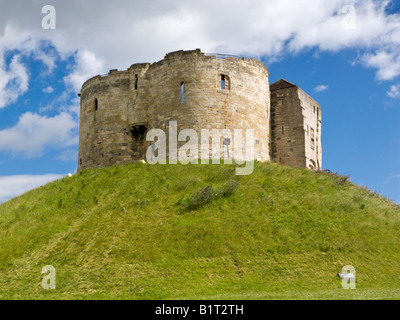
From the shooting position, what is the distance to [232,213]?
65.3 ft

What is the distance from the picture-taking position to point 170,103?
91.4 feet

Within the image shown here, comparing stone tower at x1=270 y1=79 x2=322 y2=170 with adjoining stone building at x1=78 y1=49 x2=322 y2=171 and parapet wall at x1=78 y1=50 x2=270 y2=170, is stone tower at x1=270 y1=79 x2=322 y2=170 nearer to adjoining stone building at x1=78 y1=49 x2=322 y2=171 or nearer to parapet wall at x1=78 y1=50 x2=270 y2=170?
adjoining stone building at x1=78 y1=49 x2=322 y2=171

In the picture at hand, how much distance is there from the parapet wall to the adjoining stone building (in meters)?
0.06

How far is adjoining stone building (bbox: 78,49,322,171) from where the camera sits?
27406 millimetres

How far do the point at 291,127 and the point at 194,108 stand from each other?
7311 mm

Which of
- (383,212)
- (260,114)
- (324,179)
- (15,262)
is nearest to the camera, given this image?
A: (15,262)

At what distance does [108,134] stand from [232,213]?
1316cm

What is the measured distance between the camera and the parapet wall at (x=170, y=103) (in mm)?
27302

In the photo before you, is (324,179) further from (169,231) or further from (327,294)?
(327,294)

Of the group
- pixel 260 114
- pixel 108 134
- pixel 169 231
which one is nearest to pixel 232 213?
pixel 169 231

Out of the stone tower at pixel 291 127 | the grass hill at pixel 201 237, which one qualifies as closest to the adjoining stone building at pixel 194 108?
the stone tower at pixel 291 127

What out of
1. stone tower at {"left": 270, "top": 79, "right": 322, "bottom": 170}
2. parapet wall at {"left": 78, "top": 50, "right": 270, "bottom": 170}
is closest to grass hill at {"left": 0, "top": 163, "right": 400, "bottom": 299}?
parapet wall at {"left": 78, "top": 50, "right": 270, "bottom": 170}
